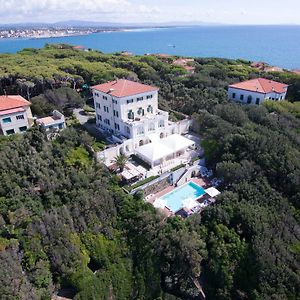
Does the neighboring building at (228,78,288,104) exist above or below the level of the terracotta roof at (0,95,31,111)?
below

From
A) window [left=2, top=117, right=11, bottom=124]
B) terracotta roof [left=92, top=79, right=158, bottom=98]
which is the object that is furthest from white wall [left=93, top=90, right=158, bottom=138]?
window [left=2, top=117, right=11, bottom=124]

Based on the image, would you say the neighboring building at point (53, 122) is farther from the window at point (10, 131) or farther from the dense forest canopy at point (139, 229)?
the window at point (10, 131)

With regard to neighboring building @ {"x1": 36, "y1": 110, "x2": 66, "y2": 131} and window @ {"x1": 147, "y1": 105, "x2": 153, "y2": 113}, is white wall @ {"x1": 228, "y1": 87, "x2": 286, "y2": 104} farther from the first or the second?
neighboring building @ {"x1": 36, "y1": 110, "x2": 66, "y2": 131}

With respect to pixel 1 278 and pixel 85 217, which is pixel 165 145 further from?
pixel 1 278

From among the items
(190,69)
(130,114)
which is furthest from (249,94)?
(190,69)

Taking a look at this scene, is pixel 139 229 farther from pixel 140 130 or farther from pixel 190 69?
pixel 190 69

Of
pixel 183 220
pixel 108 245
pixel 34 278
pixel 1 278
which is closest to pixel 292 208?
pixel 183 220
